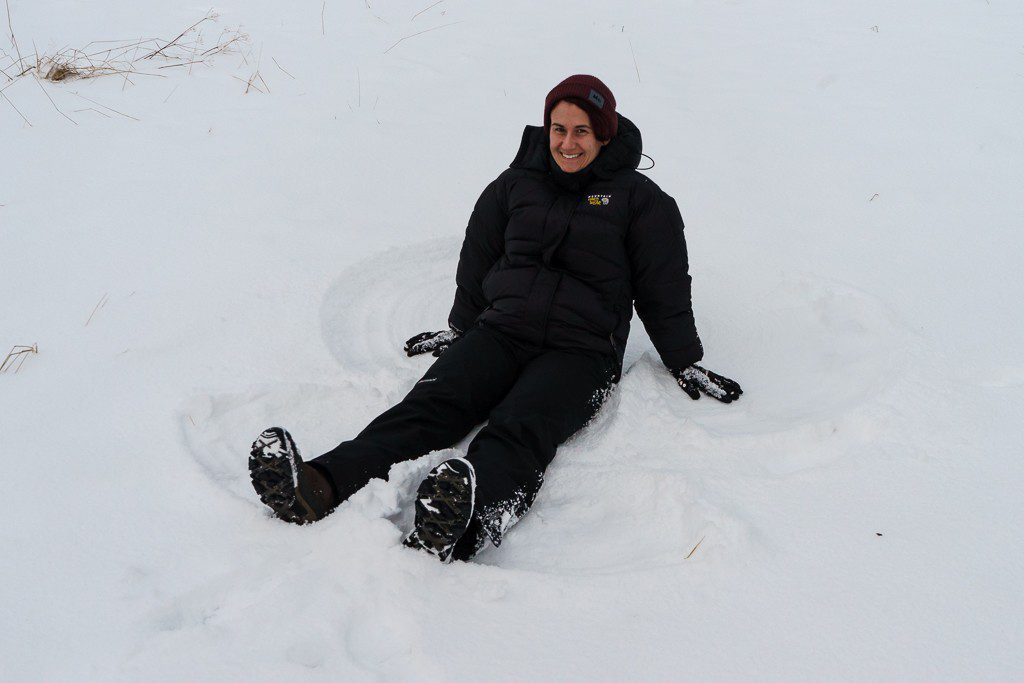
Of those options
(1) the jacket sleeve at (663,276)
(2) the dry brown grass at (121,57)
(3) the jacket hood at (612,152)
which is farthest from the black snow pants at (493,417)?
(2) the dry brown grass at (121,57)

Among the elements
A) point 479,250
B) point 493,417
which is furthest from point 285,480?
point 479,250

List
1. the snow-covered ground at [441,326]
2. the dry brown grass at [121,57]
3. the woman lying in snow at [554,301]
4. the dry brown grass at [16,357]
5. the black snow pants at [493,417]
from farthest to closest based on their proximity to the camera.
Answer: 1. the dry brown grass at [121,57]
2. the dry brown grass at [16,357]
3. the woman lying in snow at [554,301]
4. the black snow pants at [493,417]
5. the snow-covered ground at [441,326]

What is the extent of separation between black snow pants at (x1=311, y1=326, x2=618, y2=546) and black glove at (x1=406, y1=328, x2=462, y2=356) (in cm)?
30

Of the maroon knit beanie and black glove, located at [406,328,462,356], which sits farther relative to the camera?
black glove, located at [406,328,462,356]

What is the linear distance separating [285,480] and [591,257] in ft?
3.94

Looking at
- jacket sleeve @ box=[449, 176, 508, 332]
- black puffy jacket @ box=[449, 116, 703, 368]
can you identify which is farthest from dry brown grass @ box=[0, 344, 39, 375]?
black puffy jacket @ box=[449, 116, 703, 368]

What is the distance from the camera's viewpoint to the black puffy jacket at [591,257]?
2508mm

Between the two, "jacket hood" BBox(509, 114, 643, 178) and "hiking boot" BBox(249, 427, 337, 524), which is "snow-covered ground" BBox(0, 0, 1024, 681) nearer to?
"hiking boot" BBox(249, 427, 337, 524)

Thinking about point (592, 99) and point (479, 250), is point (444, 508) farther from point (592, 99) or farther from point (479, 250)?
point (592, 99)

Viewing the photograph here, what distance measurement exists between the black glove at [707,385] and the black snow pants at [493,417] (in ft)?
0.88

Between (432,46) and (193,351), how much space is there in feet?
10.4

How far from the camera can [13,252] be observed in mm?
3242

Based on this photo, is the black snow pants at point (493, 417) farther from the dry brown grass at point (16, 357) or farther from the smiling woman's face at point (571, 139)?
the dry brown grass at point (16, 357)

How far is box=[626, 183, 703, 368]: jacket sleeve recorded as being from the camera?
2.52m
